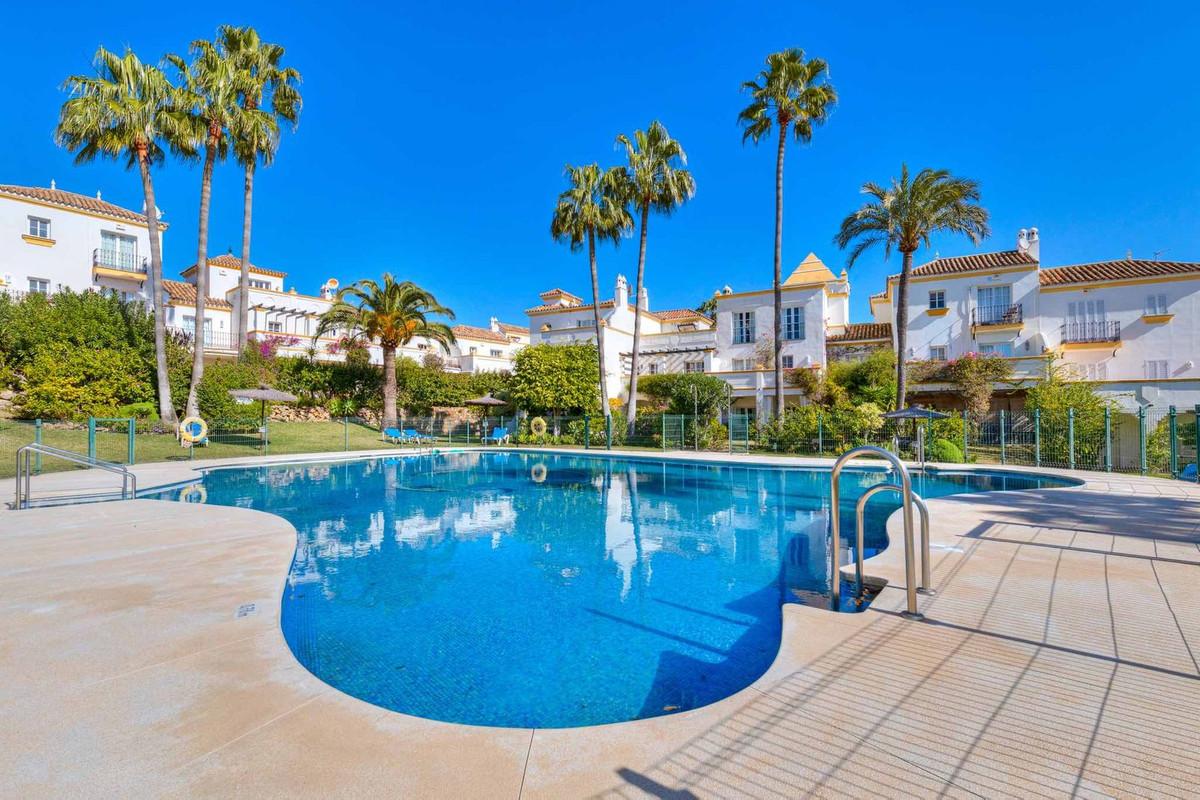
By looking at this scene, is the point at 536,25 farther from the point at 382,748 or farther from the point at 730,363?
the point at 382,748

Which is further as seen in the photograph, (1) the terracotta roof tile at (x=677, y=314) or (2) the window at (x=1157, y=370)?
(1) the terracotta roof tile at (x=677, y=314)

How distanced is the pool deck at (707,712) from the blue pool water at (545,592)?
2.83ft

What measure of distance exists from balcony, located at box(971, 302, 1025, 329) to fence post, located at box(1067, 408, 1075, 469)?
39.8 ft

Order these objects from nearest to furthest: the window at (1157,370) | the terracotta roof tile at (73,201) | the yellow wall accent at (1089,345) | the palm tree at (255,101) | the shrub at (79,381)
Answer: the shrub at (79,381), the palm tree at (255,101), the window at (1157,370), the yellow wall accent at (1089,345), the terracotta roof tile at (73,201)

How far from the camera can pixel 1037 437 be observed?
18.0m

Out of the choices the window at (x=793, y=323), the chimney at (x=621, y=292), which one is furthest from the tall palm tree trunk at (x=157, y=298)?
the window at (x=793, y=323)

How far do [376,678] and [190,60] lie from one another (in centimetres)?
2925

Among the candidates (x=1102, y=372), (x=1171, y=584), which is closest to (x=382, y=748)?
(x=1171, y=584)

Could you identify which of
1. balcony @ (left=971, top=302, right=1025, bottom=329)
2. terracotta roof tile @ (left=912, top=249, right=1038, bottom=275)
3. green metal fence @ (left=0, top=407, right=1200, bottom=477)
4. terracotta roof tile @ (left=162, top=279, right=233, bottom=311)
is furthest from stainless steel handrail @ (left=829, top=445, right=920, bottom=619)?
terracotta roof tile @ (left=162, top=279, right=233, bottom=311)

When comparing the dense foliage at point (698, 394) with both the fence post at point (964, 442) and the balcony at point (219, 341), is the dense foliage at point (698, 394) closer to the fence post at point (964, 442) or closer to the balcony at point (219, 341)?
the fence post at point (964, 442)

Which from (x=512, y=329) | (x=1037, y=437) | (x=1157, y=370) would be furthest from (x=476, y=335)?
(x=1157, y=370)

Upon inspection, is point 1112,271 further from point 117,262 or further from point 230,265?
point 230,265

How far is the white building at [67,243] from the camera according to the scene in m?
27.0

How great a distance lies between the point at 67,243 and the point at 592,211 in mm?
27990
